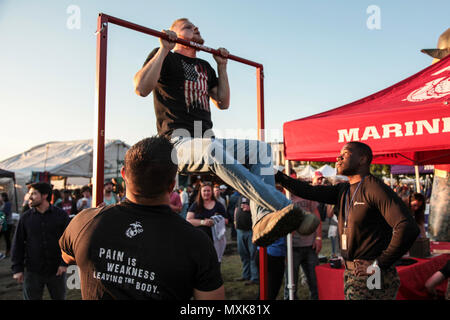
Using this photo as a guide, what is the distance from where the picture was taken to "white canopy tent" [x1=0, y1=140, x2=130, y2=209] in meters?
14.6

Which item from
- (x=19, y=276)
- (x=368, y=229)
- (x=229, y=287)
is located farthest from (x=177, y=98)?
(x=229, y=287)

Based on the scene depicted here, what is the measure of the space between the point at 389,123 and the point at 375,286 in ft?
4.54

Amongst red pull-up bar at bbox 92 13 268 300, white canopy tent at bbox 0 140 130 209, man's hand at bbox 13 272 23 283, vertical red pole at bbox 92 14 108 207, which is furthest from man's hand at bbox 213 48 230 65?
white canopy tent at bbox 0 140 130 209

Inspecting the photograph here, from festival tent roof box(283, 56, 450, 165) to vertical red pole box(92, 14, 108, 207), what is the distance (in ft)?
6.34

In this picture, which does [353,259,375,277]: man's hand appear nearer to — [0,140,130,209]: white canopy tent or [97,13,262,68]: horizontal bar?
[97,13,262,68]: horizontal bar

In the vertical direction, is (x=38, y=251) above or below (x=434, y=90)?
below

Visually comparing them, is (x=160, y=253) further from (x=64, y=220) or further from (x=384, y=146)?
(x=64, y=220)

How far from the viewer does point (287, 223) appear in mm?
1732

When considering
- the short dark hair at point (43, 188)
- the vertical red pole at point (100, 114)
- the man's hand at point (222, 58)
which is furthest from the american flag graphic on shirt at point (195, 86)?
the short dark hair at point (43, 188)

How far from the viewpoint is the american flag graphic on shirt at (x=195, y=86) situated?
250 centimetres

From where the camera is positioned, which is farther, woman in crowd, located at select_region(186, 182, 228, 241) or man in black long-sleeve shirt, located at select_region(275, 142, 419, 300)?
woman in crowd, located at select_region(186, 182, 228, 241)

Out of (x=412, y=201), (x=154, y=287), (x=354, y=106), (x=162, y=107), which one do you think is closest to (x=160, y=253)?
(x=154, y=287)

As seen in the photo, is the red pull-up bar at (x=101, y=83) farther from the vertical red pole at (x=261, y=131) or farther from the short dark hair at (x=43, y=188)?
the short dark hair at (x=43, y=188)

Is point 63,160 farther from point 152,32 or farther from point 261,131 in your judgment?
point 152,32
